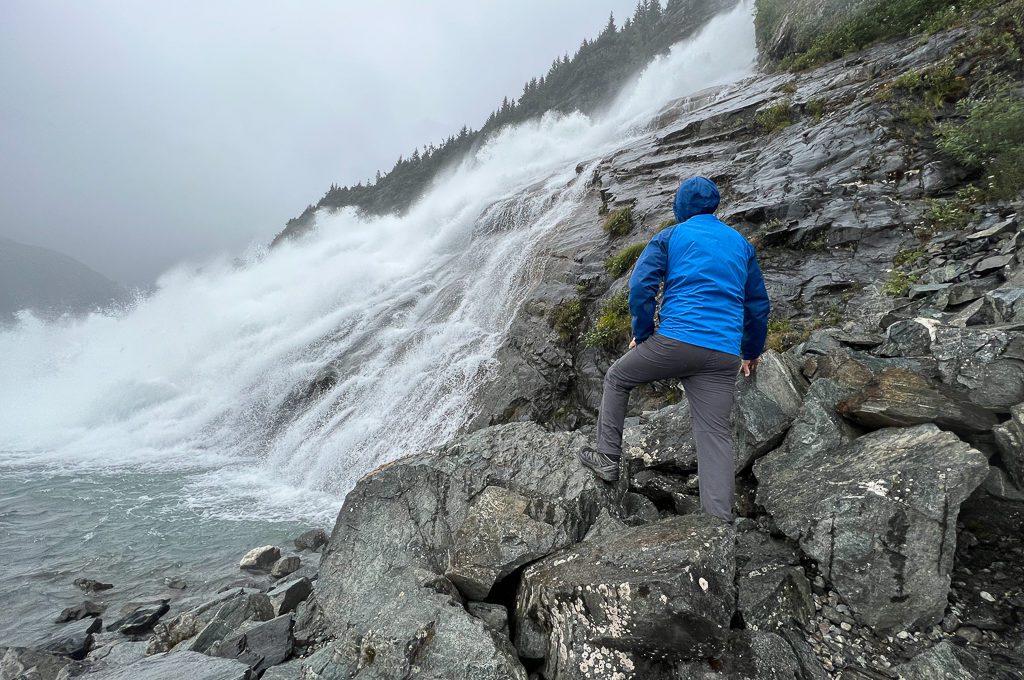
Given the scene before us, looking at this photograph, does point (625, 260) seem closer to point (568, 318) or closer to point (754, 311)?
point (568, 318)

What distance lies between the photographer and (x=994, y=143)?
785cm

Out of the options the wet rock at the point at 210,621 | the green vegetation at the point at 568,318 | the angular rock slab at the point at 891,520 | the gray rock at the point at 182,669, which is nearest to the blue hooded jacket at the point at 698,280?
the angular rock slab at the point at 891,520

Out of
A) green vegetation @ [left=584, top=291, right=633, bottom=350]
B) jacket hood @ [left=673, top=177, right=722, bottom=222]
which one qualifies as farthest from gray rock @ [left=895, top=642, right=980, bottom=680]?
green vegetation @ [left=584, top=291, right=633, bottom=350]

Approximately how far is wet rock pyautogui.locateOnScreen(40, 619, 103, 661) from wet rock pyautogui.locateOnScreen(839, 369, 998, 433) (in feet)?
29.7

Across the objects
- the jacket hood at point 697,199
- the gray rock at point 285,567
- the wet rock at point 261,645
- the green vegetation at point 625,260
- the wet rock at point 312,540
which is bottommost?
the wet rock at point 312,540

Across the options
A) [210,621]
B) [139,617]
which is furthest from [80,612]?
[210,621]

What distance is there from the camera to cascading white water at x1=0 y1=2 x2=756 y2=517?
39.2ft

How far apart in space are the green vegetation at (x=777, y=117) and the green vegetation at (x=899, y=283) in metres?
8.56

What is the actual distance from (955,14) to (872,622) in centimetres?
1678

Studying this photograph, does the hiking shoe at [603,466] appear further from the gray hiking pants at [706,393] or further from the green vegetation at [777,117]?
the green vegetation at [777,117]

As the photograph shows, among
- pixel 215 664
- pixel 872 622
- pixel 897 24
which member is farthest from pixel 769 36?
pixel 215 664

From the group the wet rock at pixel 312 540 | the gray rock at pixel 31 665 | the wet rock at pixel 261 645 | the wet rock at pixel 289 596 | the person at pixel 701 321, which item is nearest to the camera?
the person at pixel 701 321

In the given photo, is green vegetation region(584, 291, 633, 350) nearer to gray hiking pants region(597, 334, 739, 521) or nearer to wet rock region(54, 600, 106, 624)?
gray hiking pants region(597, 334, 739, 521)

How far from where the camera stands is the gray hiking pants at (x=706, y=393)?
3.50 metres
